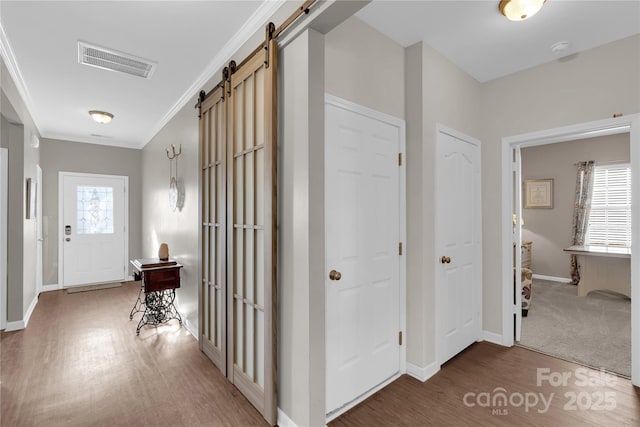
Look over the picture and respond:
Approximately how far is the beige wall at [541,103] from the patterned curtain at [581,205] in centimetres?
364

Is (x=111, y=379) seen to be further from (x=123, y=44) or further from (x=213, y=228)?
(x=123, y=44)

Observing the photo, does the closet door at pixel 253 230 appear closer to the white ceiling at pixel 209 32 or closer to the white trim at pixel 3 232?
the white ceiling at pixel 209 32

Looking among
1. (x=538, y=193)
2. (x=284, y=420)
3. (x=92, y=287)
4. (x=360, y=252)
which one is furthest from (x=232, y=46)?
(x=538, y=193)

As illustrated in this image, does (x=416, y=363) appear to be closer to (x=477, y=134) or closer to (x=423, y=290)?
(x=423, y=290)

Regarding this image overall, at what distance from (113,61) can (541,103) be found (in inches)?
159

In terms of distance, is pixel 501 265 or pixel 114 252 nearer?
pixel 501 265

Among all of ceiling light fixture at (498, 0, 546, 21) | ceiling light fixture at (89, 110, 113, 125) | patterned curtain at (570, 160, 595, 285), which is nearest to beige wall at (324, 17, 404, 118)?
ceiling light fixture at (498, 0, 546, 21)

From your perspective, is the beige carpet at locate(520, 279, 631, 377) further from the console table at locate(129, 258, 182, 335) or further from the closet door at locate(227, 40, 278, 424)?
the console table at locate(129, 258, 182, 335)

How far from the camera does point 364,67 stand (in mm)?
2205

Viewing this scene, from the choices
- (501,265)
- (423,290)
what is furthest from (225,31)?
(501,265)

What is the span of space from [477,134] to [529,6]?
4.55 ft

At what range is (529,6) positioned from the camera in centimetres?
193

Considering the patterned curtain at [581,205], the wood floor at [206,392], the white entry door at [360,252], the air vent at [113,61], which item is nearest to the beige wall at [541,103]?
the wood floor at [206,392]

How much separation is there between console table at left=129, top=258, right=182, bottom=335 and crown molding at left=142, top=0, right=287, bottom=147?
193cm
